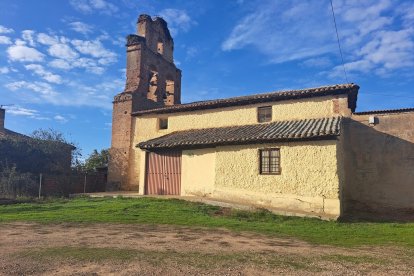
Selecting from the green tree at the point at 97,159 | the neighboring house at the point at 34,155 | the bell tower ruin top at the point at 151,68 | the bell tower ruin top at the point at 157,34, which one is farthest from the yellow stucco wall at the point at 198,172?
the green tree at the point at 97,159

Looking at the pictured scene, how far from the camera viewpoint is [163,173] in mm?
18391

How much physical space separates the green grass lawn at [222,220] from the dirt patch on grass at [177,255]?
115cm

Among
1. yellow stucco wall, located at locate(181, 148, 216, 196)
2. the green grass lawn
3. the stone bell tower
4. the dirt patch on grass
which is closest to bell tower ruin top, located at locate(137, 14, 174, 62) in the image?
the stone bell tower

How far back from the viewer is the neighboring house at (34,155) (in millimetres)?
22656

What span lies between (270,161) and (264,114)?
4652mm

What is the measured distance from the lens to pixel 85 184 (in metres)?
24.3

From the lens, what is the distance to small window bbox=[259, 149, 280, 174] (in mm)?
14719

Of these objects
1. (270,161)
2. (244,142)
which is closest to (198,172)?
(244,142)

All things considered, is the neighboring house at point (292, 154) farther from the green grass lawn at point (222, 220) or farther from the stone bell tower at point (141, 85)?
the stone bell tower at point (141, 85)

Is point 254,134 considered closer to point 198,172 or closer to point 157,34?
point 198,172

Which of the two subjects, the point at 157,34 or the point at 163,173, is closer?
the point at 163,173

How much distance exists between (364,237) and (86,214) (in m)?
8.73

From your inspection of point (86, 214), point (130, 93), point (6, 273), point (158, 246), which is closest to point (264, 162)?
point (86, 214)

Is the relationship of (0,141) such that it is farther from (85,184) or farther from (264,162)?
(264,162)
